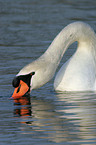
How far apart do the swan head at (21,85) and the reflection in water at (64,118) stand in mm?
160

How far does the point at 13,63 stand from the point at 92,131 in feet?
18.4

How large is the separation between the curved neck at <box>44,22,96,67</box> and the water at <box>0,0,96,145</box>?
0.81 meters

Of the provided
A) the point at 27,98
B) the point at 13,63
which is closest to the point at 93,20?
the point at 13,63

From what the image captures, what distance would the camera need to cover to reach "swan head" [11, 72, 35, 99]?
9734 millimetres

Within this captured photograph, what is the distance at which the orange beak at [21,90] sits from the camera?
32.6ft

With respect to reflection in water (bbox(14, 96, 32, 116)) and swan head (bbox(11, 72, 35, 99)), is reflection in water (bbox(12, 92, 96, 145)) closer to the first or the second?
reflection in water (bbox(14, 96, 32, 116))

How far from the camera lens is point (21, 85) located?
9.95 metres

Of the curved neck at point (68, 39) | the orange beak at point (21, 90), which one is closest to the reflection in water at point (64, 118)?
the orange beak at point (21, 90)

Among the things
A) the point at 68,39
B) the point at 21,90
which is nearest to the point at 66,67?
the point at 68,39

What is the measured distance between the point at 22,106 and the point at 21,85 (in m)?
0.52

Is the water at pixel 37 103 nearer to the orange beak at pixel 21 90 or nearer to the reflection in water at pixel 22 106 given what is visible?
the reflection in water at pixel 22 106

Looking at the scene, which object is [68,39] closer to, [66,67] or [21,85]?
[66,67]

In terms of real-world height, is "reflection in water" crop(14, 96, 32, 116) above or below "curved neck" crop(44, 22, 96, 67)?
below

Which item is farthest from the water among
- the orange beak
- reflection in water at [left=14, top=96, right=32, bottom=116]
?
the orange beak
